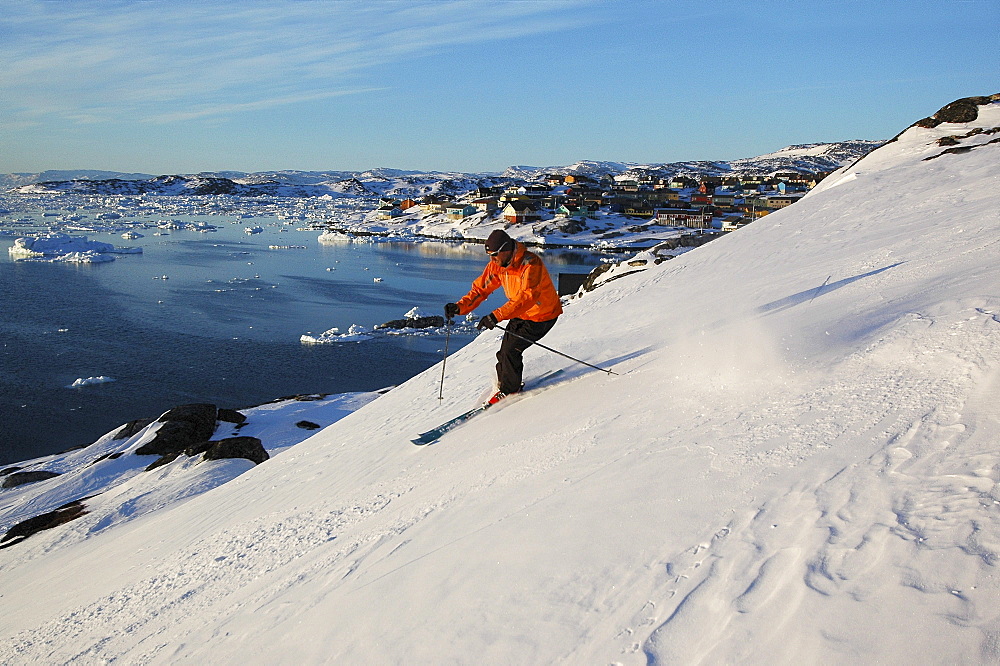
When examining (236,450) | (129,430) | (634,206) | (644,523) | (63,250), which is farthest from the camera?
(634,206)

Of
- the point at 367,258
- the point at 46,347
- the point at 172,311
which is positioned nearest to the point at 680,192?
the point at 367,258

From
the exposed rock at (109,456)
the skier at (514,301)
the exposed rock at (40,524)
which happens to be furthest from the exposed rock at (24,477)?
the skier at (514,301)

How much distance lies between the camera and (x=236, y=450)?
10836mm

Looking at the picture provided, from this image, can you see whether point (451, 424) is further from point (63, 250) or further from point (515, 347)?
point (63, 250)

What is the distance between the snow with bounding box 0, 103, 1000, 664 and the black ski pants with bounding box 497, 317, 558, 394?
286 mm

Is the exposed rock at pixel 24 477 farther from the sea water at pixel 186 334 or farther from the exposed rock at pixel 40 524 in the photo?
the sea water at pixel 186 334

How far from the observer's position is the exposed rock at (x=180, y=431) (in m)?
12.4

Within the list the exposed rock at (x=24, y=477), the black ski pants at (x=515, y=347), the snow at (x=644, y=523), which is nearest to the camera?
the snow at (x=644, y=523)

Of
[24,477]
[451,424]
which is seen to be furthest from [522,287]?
[24,477]

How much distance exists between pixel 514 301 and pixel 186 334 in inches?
953

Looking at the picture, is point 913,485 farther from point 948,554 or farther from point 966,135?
point 966,135

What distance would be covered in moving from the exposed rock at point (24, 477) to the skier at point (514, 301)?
10.4 m

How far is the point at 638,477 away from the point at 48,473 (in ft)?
42.0

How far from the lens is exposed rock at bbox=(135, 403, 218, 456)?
1244cm
